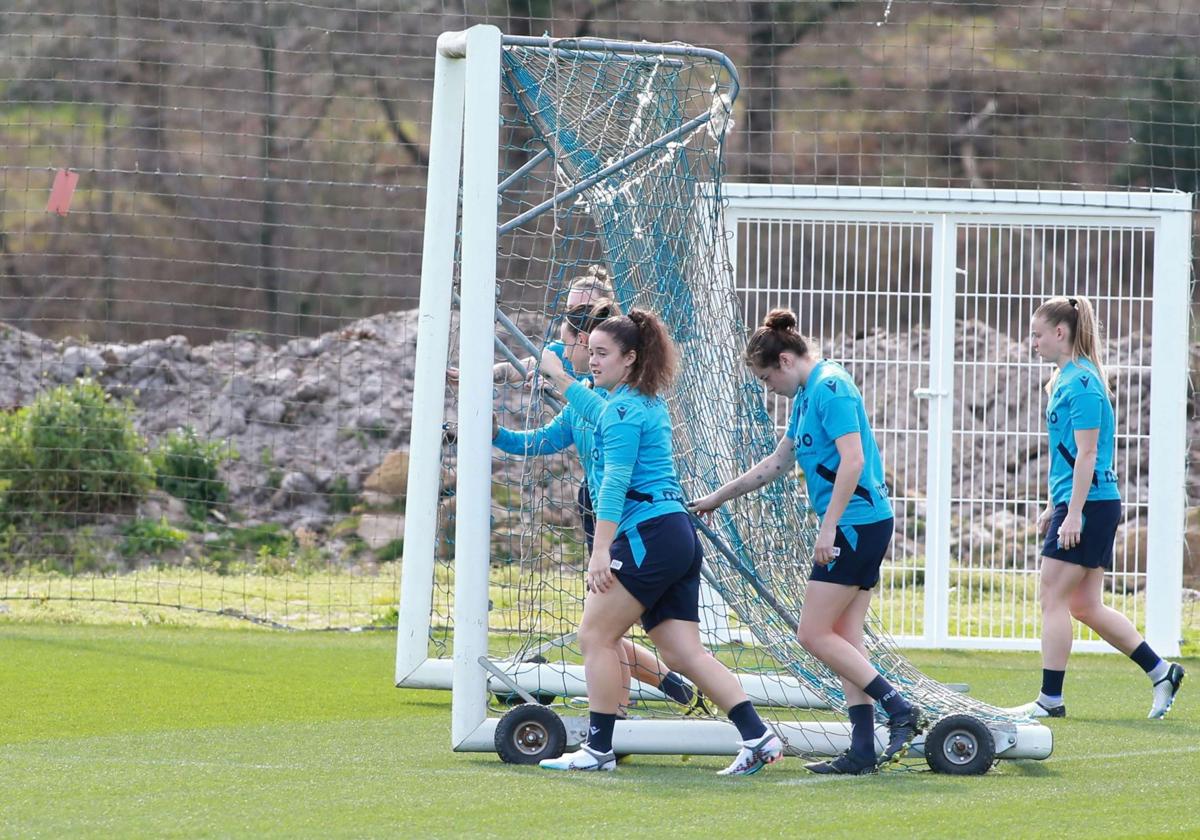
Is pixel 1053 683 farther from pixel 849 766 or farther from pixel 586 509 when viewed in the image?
pixel 586 509

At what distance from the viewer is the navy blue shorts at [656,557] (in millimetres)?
4609

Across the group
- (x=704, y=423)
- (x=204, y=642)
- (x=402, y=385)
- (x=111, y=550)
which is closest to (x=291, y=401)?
(x=402, y=385)

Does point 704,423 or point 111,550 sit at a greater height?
point 704,423

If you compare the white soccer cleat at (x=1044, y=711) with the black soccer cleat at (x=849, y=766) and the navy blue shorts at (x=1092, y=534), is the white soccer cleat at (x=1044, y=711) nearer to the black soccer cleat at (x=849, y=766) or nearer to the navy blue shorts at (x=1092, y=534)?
the navy blue shorts at (x=1092, y=534)

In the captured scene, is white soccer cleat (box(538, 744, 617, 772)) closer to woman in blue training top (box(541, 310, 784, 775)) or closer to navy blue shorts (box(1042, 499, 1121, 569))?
woman in blue training top (box(541, 310, 784, 775))

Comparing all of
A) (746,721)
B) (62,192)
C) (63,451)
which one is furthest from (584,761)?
(63,451)

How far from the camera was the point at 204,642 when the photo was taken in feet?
27.4

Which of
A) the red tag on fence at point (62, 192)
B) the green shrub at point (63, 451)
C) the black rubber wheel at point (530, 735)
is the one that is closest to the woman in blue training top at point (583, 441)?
the black rubber wheel at point (530, 735)

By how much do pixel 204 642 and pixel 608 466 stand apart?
4.51 meters

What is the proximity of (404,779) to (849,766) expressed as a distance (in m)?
1.39

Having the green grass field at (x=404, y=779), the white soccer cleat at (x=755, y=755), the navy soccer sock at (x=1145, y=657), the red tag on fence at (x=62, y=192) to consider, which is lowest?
the green grass field at (x=404, y=779)

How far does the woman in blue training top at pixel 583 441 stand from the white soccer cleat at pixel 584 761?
52 cm

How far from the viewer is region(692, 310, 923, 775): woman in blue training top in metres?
4.80

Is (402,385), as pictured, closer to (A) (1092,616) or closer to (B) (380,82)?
(B) (380,82)
